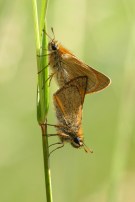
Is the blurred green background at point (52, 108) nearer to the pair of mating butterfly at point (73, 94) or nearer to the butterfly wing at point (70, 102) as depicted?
the pair of mating butterfly at point (73, 94)

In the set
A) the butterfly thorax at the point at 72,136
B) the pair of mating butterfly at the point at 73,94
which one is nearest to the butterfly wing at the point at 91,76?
the pair of mating butterfly at the point at 73,94

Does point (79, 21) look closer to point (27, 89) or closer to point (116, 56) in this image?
point (116, 56)

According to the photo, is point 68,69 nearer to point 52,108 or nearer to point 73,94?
point 73,94

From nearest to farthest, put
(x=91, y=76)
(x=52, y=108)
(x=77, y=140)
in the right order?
1. (x=77, y=140)
2. (x=91, y=76)
3. (x=52, y=108)

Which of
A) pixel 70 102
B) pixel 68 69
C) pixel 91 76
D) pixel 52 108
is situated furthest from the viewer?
pixel 52 108

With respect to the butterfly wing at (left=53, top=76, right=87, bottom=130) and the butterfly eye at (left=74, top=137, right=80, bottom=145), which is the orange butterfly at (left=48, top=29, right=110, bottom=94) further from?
the butterfly eye at (left=74, top=137, right=80, bottom=145)

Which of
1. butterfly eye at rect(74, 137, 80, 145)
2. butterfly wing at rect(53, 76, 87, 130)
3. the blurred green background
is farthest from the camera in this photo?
the blurred green background

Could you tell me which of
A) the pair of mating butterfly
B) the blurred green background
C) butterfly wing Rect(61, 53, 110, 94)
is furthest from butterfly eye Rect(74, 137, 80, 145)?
the blurred green background

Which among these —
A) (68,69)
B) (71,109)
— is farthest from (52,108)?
(71,109)
